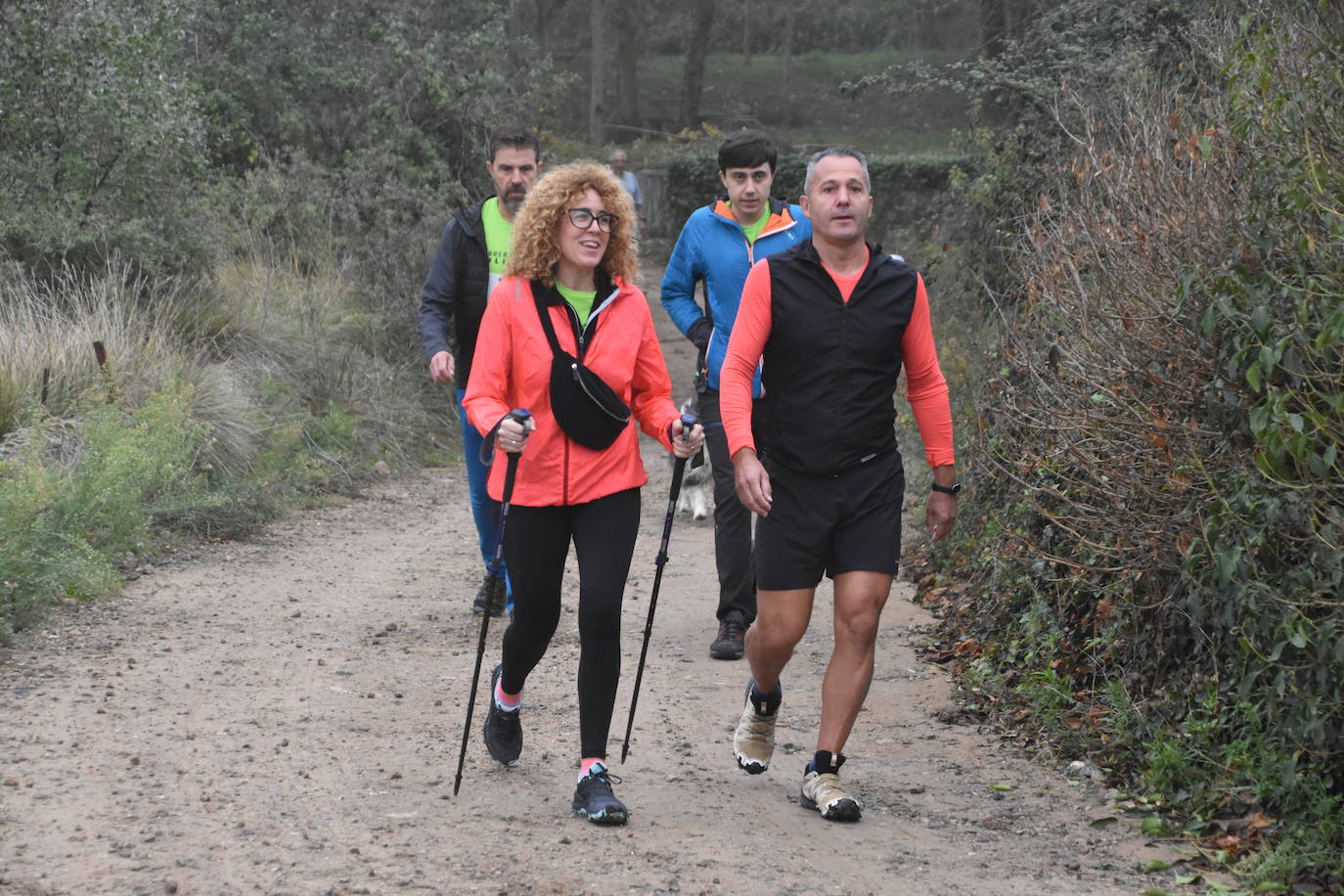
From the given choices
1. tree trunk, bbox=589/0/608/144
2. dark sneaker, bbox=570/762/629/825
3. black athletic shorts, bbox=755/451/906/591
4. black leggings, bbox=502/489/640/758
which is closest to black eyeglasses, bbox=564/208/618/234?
black leggings, bbox=502/489/640/758

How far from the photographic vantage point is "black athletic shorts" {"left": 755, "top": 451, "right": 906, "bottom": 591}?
511 centimetres

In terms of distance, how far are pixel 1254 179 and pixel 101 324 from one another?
8.72m

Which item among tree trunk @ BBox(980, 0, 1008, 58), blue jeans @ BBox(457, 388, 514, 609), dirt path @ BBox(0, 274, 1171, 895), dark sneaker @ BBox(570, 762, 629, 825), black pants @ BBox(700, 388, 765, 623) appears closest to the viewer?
dirt path @ BBox(0, 274, 1171, 895)

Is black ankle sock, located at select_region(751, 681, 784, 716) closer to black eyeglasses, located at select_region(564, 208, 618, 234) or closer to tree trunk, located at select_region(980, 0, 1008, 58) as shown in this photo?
black eyeglasses, located at select_region(564, 208, 618, 234)

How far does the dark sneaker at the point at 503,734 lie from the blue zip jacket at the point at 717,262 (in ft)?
6.92

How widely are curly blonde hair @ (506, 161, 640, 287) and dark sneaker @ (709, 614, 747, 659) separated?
2.65 metres

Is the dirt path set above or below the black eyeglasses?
below

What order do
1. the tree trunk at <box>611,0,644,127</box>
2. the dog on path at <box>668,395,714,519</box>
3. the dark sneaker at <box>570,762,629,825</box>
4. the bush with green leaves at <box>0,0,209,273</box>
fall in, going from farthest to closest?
the tree trunk at <box>611,0,644,127</box> → the bush with green leaves at <box>0,0,209,273</box> → the dog on path at <box>668,395,714,519</box> → the dark sneaker at <box>570,762,629,825</box>

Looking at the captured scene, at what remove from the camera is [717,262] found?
23.6 ft

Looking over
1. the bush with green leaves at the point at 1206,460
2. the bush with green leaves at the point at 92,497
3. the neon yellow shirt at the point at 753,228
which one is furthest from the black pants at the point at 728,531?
the bush with green leaves at the point at 92,497

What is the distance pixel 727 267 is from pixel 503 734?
102 inches

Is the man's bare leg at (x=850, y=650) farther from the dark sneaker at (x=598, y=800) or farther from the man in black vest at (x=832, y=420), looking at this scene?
the dark sneaker at (x=598, y=800)

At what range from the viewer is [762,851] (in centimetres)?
473

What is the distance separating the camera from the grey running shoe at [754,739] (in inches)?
A: 215
